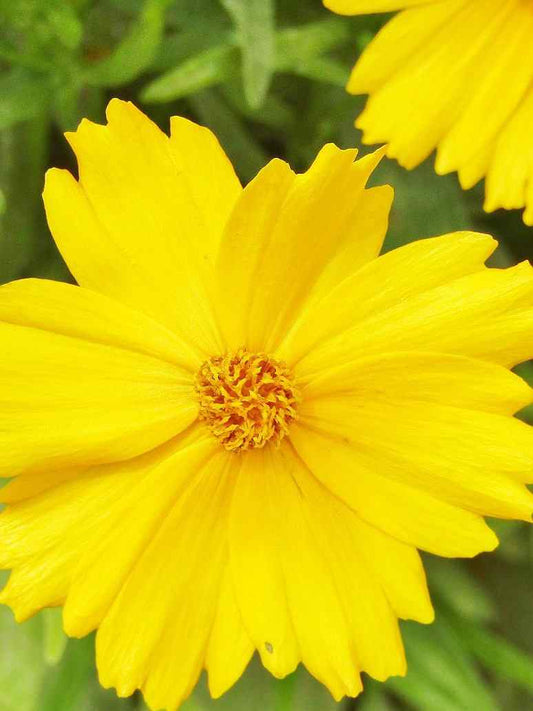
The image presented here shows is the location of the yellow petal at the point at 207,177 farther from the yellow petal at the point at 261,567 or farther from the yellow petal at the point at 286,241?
the yellow petal at the point at 261,567

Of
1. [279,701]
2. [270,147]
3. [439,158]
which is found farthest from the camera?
[270,147]

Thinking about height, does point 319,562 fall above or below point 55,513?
Result: below

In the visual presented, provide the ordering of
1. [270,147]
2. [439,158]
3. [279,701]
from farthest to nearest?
[270,147]
[279,701]
[439,158]

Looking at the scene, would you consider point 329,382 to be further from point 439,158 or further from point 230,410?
point 439,158

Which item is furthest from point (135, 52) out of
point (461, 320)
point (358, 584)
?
point (358, 584)

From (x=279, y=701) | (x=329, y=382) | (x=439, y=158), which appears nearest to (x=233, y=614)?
(x=329, y=382)

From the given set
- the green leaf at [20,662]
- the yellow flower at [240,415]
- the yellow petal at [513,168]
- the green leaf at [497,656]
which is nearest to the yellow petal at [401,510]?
the yellow flower at [240,415]
